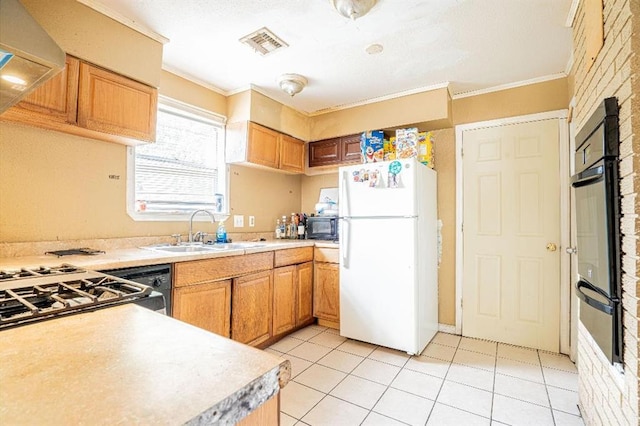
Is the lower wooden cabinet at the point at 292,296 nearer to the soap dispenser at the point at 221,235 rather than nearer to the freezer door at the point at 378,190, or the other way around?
the soap dispenser at the point at 221,235

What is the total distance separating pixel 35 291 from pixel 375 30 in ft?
7.25

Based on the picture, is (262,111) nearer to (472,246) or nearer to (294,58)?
(294,58)

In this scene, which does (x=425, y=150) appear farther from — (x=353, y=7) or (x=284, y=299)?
(x=284, y=299)

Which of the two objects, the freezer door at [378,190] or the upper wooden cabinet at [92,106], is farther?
the freezer door at [378,190]

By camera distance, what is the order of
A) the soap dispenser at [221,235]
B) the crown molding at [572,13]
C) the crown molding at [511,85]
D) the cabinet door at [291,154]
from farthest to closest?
the cabinet door at [291,154], the soap dispenser at [221,235], the crown molding at [511,85], the crown molding at [572,13]

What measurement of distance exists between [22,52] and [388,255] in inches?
94.9

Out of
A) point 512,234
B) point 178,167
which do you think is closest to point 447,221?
point 512,234

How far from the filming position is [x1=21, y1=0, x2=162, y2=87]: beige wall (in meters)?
1.73

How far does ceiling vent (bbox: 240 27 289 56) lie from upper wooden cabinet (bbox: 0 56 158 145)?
30.1 inches

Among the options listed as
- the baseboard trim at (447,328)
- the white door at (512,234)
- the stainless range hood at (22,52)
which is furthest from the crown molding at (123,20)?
the baseboard trim at (447,328)

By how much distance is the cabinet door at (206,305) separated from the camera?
2008 millimetres

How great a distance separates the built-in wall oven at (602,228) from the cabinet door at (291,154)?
251 centimetres

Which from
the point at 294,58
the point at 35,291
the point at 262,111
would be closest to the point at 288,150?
the point at 262,111

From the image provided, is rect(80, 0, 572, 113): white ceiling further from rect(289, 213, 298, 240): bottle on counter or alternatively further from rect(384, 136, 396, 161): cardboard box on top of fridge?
rect(289, 213, 298, 240): bottle on counter
